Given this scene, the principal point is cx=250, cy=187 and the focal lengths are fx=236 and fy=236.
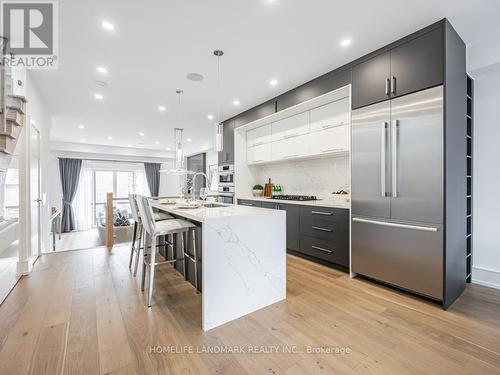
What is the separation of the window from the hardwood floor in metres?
6.19

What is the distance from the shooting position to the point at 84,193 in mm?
8039

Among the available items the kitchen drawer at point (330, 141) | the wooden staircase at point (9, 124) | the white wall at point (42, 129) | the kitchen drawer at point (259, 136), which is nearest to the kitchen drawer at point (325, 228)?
the kitchen drawer at point (330, 141)

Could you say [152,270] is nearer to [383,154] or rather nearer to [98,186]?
[383,154]

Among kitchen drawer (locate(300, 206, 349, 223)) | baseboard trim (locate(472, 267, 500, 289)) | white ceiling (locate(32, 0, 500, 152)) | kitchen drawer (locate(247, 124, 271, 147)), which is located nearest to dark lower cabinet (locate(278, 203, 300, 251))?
kitchen drawer (locate(300, 206, 349, 223))

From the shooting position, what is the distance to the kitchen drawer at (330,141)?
304 centimetres

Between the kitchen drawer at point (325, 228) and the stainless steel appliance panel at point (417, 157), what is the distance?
0.62 meters

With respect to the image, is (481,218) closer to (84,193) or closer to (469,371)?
(469,371)

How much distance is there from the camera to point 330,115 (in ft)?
10.6

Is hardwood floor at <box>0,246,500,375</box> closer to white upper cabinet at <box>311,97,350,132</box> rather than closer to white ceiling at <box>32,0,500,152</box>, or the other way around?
white upper cabinet at <box>311,97,350,132</box>

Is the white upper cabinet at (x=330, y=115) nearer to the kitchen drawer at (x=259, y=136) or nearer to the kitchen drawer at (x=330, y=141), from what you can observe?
the kitchen drawer at (x=330, y=141)

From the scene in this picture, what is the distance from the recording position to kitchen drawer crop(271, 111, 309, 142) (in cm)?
363

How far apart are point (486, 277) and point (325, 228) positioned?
5.58 feet

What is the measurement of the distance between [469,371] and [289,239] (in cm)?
236

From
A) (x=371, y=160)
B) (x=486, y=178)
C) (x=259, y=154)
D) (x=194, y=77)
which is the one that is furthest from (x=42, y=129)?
(x=486, y=178)
